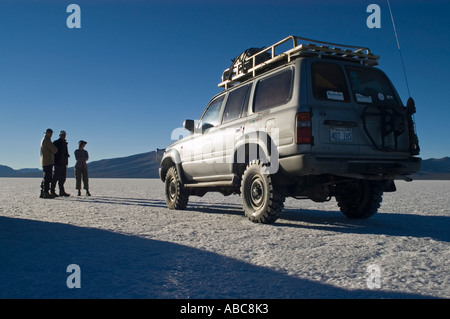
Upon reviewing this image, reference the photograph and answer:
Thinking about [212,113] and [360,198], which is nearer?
[360,198]

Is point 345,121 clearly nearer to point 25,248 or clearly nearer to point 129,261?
point 129,261

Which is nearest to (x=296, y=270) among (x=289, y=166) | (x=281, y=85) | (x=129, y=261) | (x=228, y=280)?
(x=228, y=280)

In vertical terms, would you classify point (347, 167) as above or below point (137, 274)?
above

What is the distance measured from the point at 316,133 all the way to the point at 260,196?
4.27ft

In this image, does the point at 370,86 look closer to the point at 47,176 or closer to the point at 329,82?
the point at 329,82

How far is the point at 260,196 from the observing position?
5.71 metres

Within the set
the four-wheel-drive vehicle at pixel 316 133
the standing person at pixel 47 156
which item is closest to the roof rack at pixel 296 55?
the four-wheel-drive vehicle at pixel 316 133

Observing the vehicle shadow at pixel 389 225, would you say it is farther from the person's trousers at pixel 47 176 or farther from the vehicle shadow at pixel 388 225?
the person's trousers at pixel 47 176

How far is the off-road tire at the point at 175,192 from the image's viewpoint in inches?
314

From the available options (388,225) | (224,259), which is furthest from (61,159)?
(224,259)

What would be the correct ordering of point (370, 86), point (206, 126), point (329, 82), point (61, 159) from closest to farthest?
point (329, 82), point (370, 86), point (206, 126), point (61, 159)

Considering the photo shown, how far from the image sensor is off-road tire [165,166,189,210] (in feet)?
26.2

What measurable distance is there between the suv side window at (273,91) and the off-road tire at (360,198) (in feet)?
6.27

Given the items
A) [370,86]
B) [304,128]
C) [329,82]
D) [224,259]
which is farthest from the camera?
[370,86]
